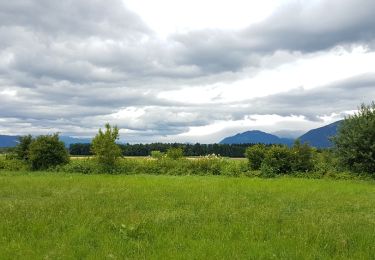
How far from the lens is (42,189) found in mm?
21172

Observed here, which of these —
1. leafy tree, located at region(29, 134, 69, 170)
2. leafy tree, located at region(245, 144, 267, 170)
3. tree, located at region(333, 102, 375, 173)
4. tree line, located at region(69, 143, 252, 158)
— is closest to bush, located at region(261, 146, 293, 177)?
leafy tree, located at region(245, 144, 267, 170)

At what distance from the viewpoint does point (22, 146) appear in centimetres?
4300

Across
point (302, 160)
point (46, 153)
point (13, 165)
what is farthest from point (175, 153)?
point (13, 165)

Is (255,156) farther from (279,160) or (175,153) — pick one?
(175,153)

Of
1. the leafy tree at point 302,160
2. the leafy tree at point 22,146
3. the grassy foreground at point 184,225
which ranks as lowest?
the grassy foreground at point 184,225

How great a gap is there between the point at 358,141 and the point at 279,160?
6.11 metres

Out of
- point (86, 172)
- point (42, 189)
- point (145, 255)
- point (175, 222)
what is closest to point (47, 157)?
point (86, 172)

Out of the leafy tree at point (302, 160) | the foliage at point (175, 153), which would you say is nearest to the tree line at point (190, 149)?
the foliage at point (175, 153)

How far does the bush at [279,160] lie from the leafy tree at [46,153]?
18.1 meters

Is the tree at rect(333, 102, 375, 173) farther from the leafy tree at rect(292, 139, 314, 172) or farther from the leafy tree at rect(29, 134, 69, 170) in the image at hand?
the leafy tree at rect(29, 134, 69, 170)

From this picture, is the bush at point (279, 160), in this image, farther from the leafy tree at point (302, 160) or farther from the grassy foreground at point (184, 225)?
the grassy foreground at point (184, 225)

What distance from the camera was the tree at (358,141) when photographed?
108 feet

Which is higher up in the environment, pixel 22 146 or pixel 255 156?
pixel 22 146

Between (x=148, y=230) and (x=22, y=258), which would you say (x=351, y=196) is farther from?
(x=22, y=258)
